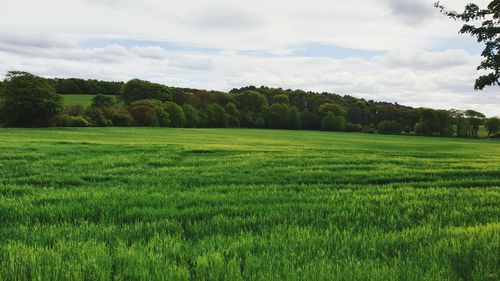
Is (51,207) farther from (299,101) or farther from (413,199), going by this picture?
(299,101)

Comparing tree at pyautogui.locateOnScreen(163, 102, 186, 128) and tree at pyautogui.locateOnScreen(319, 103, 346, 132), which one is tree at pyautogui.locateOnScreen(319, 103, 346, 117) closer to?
tree at pyautogui.locateOnScreen(319, 103, 346, 132)

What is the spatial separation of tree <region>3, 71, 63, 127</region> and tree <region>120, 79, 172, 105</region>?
55803mm

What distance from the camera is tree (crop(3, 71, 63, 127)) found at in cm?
8800

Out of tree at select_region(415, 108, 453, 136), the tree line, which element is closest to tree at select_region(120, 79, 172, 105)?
the tree line

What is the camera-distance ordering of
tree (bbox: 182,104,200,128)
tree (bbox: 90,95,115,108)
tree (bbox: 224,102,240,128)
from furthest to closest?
tree (bbox: 224,102,240,128) → tree (bbox: 90,95,115,108) → tree (bbox: 182,104,200,128)

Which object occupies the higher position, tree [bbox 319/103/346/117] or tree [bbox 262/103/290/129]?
tree [bbox 319/103/346/117]

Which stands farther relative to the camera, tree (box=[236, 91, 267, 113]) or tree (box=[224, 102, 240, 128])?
tree (box=[236, 91, 267, 113])

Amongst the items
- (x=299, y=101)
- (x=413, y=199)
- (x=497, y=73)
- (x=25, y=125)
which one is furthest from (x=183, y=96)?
(x=413, y=199)

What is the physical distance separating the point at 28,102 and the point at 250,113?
83579 millimetres

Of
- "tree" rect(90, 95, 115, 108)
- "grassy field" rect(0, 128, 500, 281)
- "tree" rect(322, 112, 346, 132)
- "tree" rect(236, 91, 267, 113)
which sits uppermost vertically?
"tree" rect(236, 91, 267, 113)

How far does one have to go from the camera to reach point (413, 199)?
32.9 ft

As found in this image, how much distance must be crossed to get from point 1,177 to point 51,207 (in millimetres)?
6268

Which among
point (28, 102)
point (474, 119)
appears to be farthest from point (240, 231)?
point (474, 119)

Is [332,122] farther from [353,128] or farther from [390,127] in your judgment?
[390,127]
